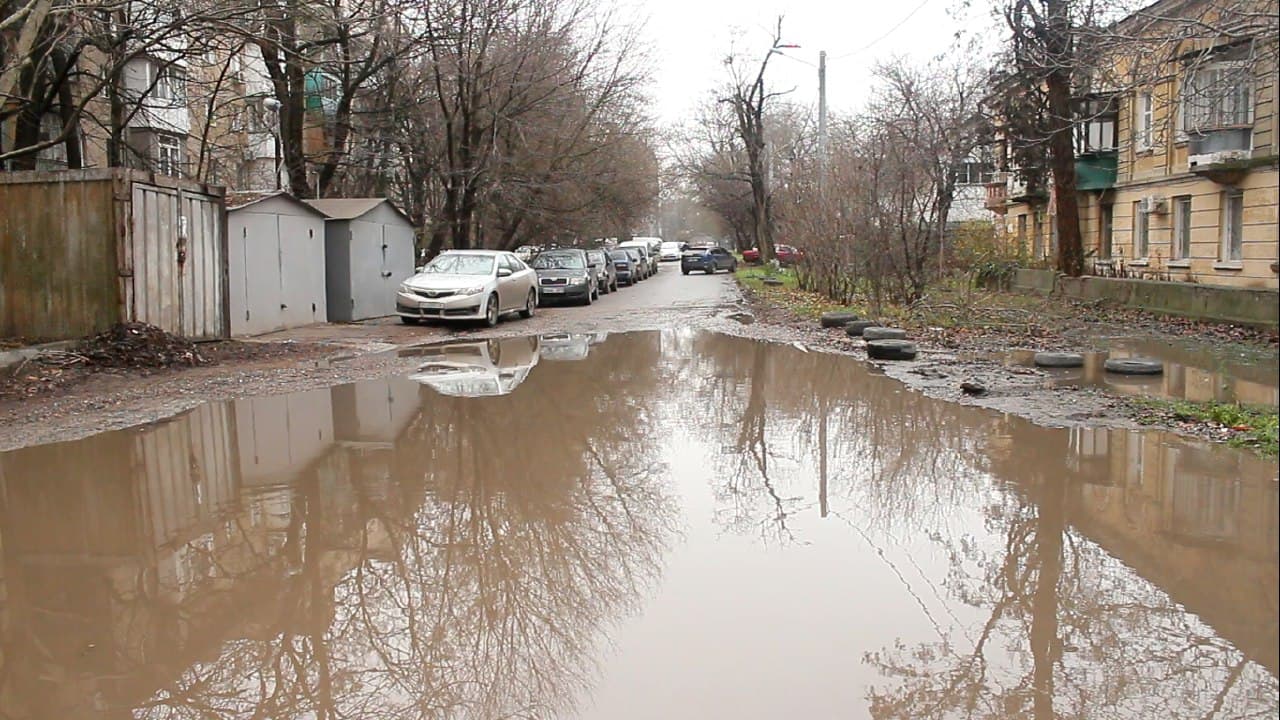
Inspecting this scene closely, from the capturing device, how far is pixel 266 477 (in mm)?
8219

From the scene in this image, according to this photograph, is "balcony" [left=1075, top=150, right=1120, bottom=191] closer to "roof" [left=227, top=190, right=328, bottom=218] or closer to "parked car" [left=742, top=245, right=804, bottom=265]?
"parked car" [left=742, top=245, right=804, bottom=265]

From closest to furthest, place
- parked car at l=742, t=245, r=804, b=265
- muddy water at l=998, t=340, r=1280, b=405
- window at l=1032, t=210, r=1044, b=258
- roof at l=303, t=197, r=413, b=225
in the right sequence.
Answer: muddy water at l=998, t=340, r=1280, b=405 → roof at l=303, t=197, r=413, b=225 → parked car at l=742, t=245, r=804, b=265 → window at l=1032, t=210, r=1044, b=258

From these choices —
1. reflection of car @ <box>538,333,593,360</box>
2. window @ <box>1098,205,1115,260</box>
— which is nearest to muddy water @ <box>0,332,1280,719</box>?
reflection of car @ <box>538,333,593,360</box>

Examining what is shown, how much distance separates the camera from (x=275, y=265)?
20.5 metres

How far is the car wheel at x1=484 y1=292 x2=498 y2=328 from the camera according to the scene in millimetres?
22172

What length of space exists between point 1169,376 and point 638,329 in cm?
1133

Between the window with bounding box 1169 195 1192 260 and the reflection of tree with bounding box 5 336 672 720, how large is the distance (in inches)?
941

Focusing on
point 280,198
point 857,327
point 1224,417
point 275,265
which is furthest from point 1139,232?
point 1224,417

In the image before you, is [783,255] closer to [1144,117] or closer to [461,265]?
[1144,117]

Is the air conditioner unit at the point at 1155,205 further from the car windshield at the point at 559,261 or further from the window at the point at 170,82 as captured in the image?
the window at the point at 170,82

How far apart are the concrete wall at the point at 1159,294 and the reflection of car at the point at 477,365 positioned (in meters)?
9.70

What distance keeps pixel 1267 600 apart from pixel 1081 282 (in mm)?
24830

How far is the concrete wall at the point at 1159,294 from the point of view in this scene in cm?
1823

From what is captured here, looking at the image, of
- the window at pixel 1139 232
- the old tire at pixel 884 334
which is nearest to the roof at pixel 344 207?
the old tire at pixel 884 334
